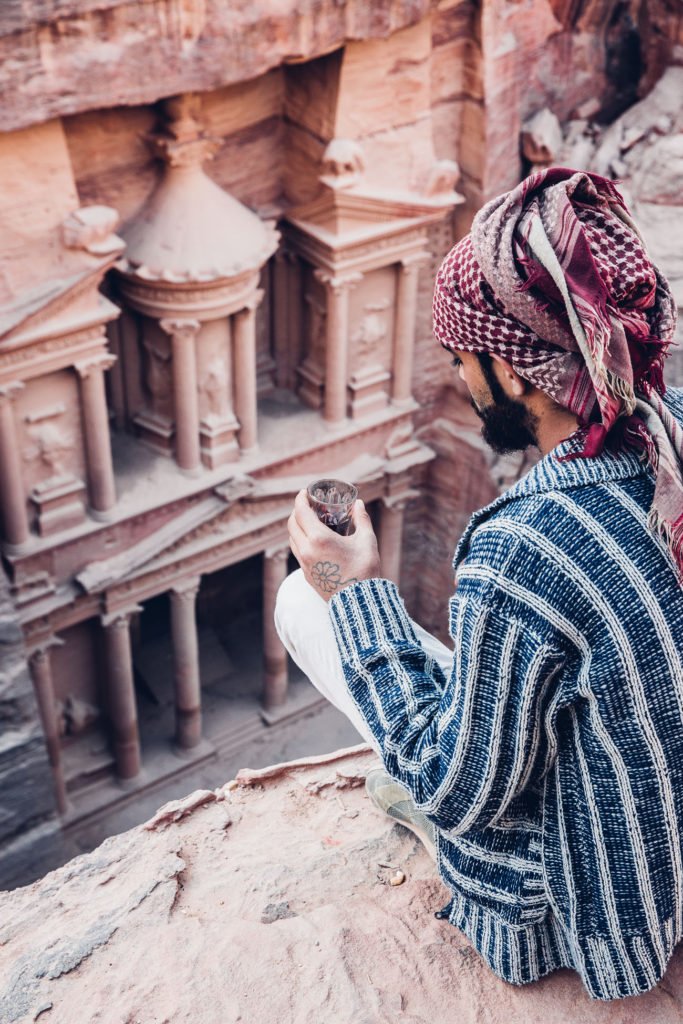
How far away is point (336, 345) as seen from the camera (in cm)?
1548

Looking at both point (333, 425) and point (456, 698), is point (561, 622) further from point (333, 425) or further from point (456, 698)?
point (333, 425)

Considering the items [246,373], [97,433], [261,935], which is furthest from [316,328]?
[261,935]

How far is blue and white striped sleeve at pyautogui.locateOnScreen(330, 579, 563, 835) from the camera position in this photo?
11.7 ft

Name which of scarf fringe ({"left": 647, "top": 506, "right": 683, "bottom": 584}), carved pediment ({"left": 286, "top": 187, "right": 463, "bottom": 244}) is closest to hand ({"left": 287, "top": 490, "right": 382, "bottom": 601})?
scarf fringe ({"left": 647, "top": 506, "right": 683, "bottom": 584})

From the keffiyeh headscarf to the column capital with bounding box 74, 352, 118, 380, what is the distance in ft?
31.2

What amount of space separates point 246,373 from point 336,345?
1374 millimetres

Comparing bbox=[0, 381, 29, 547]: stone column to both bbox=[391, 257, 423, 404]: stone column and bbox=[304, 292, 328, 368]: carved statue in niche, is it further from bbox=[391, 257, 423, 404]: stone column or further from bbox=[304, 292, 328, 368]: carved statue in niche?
bbox=[391, 257, 423, 404]: stone column

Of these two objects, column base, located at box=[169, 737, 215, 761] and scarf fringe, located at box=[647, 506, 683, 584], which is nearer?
scarf fringe, located at box=[647, 506, 683, 584]

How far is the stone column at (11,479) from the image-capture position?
12555mm

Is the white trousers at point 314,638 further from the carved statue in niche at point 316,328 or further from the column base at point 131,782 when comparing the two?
the column base at point 131,782

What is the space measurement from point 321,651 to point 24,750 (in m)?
8.36

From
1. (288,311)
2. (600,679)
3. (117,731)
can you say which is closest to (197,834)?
(600,679)

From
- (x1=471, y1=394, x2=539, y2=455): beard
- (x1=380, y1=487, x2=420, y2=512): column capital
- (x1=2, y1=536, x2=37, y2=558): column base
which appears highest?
(x1=471, y1=394, x2=539, y2=455): beard

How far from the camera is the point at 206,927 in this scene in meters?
4.70
